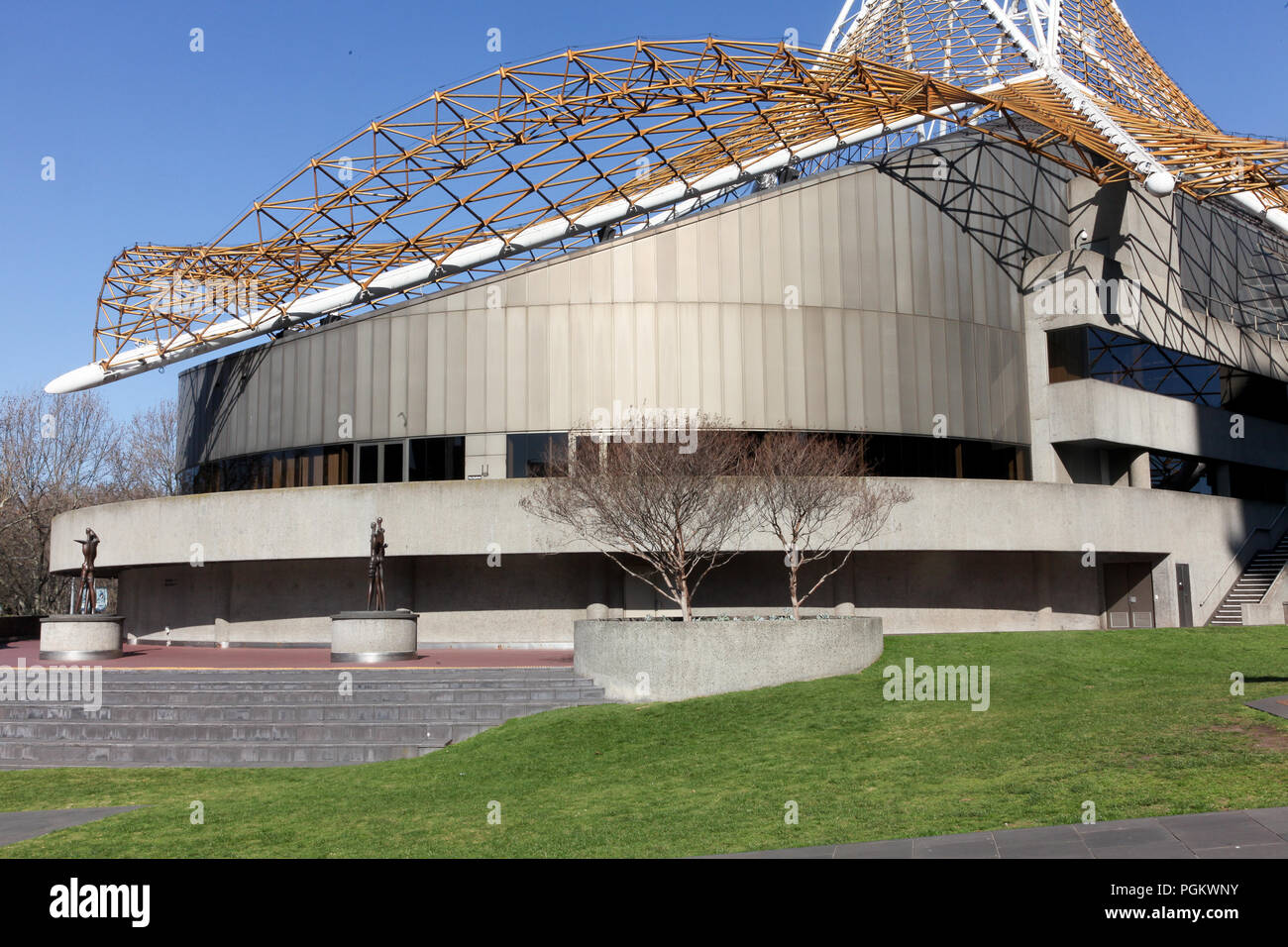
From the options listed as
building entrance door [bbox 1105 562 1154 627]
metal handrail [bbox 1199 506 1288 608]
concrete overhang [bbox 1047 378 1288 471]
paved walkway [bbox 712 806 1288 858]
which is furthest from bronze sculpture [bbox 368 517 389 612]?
metal handrail [bbox 1199 506 1288 608]

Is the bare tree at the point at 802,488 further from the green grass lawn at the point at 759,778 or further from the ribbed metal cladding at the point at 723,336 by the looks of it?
the ribbed metal cladding at the point at 723,336

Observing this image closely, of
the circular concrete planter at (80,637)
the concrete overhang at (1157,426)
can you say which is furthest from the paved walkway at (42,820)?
the concrete overhang at (1157,426)

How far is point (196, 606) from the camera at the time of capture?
41.0 meters

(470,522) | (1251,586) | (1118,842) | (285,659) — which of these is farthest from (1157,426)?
(1118,842)

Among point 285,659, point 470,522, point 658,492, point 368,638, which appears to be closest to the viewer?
point 658,492

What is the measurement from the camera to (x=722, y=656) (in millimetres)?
21703

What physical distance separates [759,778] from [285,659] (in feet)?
64.3

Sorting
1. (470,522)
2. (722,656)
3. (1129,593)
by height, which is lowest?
(722,656)

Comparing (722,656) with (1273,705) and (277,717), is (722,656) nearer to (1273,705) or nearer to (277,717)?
(277,717)

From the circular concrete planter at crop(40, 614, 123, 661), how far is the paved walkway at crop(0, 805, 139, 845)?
579 inches

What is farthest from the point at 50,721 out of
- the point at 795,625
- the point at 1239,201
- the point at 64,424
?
the point at 64,424

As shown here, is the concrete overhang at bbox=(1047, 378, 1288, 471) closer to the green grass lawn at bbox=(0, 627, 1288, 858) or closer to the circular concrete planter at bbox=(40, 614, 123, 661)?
the green grass lawn at bbox=(0, 627, 1288, 858)

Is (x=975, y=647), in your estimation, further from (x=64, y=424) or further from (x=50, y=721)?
(x=64, y=424)

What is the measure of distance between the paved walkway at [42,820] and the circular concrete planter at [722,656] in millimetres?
9279
